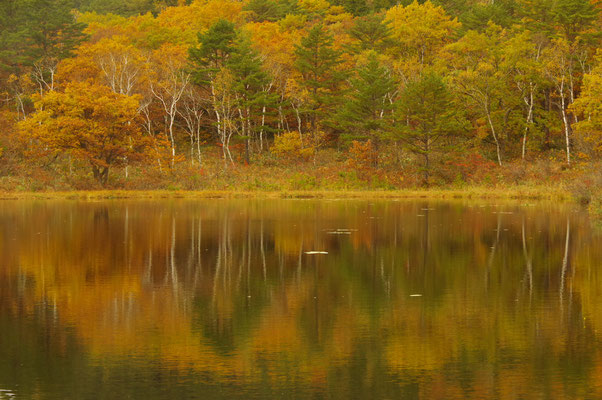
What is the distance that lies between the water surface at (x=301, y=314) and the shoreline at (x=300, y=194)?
26.1m

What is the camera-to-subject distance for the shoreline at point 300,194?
55.9 metres

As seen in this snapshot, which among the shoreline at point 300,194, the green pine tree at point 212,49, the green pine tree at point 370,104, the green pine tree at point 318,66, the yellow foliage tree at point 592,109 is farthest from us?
the green pine tree at point 318,66

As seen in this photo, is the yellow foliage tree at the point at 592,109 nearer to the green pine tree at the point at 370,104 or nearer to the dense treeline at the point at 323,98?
the dense treeline at the point at 323,98

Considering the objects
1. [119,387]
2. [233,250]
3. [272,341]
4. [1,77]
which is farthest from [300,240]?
[1,77]

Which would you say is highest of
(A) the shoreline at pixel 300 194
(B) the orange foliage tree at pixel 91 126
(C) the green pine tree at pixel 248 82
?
(C) the green pine tree at pixel 248 82

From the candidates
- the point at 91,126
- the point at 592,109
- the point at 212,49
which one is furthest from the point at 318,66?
the point at 592,109

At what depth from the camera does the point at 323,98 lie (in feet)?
227

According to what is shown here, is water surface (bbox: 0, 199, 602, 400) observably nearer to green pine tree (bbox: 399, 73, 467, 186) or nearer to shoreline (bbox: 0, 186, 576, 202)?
shoreline (bbox: 0, 186, 576, 202)

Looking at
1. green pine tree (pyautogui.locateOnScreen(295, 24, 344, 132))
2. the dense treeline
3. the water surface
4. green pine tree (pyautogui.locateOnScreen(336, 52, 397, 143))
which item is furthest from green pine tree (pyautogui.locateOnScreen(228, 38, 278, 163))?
the water surface

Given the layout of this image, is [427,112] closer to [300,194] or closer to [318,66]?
[300,194]

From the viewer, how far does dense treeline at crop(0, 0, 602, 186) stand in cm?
6016

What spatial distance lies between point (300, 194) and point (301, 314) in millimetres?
43767

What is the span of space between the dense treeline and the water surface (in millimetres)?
31523

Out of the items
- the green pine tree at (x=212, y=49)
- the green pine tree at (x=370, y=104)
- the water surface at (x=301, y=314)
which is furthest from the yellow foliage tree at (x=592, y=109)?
the green pine tree at (x=212, y=49)
